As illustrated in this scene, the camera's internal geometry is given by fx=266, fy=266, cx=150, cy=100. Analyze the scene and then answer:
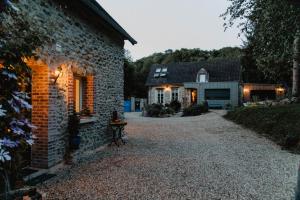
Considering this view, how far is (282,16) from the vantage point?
8383mm

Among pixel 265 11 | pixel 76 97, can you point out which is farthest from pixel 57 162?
pixel 265 11

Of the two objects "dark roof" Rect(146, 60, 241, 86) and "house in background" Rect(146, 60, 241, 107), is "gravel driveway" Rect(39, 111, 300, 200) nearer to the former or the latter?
"house in background" Rect(146, 60, 241, 107)

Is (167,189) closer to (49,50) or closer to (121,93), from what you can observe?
(49,50)

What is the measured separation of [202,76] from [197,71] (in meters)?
1.45

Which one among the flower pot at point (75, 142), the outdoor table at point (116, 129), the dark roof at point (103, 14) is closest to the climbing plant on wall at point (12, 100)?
the flower pot at point (75, 142)

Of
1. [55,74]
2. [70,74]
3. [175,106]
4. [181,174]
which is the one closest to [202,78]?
[175,106]

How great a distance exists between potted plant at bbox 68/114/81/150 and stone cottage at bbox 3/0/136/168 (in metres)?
0.13

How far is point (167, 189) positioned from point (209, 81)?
2743 cm

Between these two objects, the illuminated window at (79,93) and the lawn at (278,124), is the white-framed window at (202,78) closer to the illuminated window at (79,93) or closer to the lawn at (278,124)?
the lawn at (278,124)

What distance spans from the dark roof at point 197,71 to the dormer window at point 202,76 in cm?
49

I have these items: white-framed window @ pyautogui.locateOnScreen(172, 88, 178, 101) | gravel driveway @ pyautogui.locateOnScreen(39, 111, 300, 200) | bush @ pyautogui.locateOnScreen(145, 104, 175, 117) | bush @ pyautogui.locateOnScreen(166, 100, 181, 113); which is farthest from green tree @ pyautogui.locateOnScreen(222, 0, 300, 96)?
white-framed window @ pyautogui.locateOnScreen(172, 88, 178, 101)

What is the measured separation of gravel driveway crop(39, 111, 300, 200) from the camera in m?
4.43

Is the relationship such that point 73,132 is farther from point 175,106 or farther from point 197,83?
point 197,83

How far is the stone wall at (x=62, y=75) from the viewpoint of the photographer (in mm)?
5363
